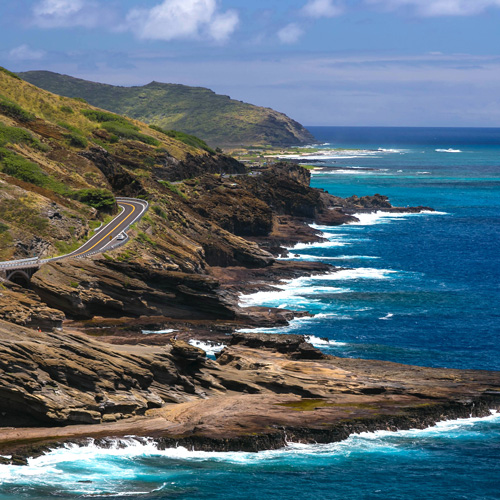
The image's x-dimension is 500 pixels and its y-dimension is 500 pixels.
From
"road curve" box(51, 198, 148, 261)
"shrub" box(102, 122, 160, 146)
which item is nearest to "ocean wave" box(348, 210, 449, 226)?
"shrub" box(102, 122, 160, 146)

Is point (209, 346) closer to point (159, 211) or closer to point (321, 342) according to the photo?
point (321, 342)

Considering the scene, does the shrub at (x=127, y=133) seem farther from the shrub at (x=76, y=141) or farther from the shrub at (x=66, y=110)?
the shrub at (x=76, y=141)

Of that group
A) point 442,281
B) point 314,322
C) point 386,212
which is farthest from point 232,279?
point 386,212

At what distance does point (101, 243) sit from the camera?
3487 inches

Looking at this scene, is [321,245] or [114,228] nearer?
[114,228]

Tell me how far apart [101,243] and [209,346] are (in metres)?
24.0

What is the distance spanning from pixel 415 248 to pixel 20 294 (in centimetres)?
8776

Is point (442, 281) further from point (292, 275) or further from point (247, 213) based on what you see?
point (247, 213)

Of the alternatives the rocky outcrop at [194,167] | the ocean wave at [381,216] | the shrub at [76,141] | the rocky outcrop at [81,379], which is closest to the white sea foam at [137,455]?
the rocky outcrop at [81,379]

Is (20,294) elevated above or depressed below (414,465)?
above

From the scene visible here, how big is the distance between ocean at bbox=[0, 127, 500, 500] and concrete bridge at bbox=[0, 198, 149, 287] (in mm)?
17606

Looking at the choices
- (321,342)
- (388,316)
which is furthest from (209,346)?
(388,316)

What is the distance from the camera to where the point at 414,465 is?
4766 centimetres

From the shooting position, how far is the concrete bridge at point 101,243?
7044 centimetres
